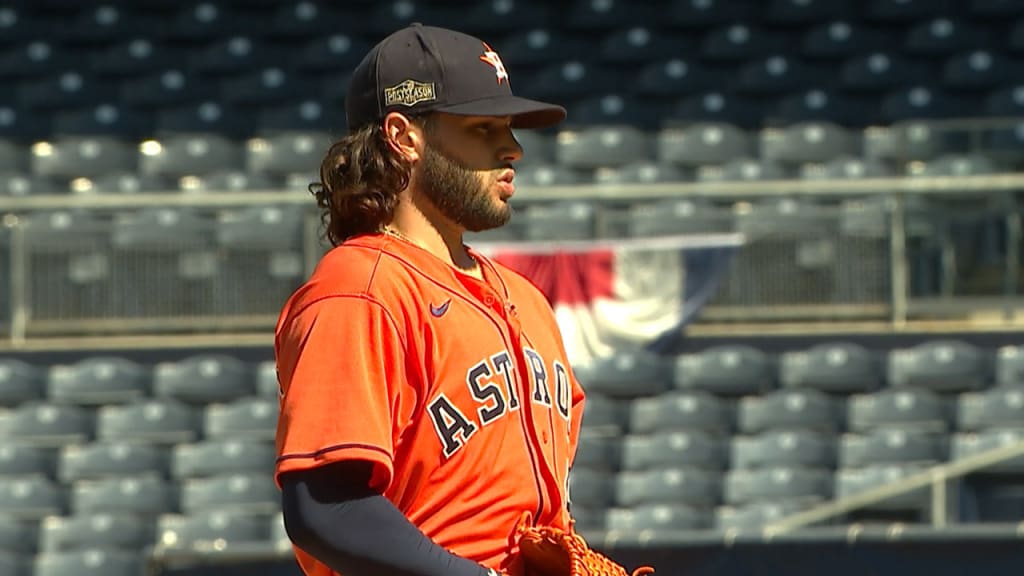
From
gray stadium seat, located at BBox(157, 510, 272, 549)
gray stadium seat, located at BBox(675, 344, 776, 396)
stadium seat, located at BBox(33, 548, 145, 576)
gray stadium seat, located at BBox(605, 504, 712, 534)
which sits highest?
gray stadium seat, located at BBox(675, 344, 776, 396)

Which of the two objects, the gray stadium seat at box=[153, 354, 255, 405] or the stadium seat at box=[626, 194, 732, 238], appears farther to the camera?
the stadium seat at box=[626, 194, 732, 238]

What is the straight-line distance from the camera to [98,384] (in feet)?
31.4

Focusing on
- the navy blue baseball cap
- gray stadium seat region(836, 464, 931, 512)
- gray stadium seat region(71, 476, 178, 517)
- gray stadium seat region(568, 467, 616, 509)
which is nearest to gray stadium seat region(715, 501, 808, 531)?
gray stadium seat region(836, 464, 931, 512)

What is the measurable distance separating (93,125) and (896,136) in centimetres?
500

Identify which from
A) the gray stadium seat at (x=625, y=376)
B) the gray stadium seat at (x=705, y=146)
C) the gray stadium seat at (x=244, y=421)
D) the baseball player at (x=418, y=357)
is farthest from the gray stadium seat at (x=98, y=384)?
the baseball player at (x=418, y=357)

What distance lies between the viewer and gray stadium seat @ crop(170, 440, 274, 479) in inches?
358

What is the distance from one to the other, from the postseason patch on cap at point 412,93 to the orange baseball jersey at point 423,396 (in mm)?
175

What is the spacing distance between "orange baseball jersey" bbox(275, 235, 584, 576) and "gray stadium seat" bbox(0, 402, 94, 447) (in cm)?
721

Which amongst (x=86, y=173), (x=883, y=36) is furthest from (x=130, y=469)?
(x=883, y=36)

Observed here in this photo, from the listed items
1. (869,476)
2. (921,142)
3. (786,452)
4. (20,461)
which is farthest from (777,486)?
(20,461)

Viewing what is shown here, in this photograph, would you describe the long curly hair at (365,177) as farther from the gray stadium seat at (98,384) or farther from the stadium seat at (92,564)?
the gray stadium seat at (98,384)

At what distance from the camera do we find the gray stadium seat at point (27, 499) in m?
9.01

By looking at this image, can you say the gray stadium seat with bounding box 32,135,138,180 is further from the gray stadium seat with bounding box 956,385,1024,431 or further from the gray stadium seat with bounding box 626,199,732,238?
the gray stadium seat with bounding box 956,385,1024,431

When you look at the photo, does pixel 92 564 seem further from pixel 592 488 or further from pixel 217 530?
pixel 592 488
